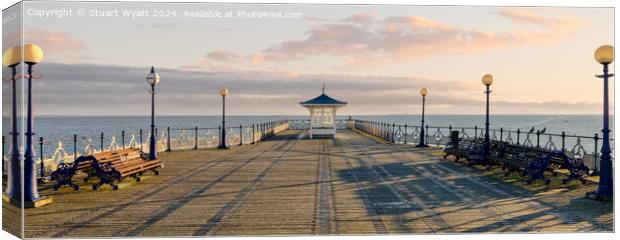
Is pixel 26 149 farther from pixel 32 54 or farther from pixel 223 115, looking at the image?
pixel 223 115

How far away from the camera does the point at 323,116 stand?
31.5m

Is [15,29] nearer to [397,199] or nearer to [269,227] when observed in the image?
[269,227]

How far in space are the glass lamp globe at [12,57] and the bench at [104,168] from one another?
2.64 metres

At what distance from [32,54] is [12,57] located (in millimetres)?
302

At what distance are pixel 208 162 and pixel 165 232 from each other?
8.90 m

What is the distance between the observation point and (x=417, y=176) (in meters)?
12.5

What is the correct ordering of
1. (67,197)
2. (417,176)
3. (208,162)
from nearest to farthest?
(67,197), (417,176), (208,162)

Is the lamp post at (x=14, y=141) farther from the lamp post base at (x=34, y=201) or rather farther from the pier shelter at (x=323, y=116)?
the pier shelter at (x=323, y=116)

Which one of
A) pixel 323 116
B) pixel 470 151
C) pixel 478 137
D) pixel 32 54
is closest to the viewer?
pixel 32 54

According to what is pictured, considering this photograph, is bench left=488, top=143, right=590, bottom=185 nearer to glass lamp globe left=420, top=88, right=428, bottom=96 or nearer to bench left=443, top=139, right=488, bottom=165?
bench left=443, top=139, right=488, bottom=165

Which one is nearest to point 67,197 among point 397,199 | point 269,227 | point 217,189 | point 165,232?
point 217,189

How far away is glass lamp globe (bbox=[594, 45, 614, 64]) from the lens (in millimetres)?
9336

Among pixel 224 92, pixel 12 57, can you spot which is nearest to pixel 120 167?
Answer: pixel 12 57

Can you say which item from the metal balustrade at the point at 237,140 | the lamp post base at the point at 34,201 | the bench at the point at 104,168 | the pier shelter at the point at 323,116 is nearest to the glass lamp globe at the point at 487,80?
the metal balustrade at the point at 237,140
